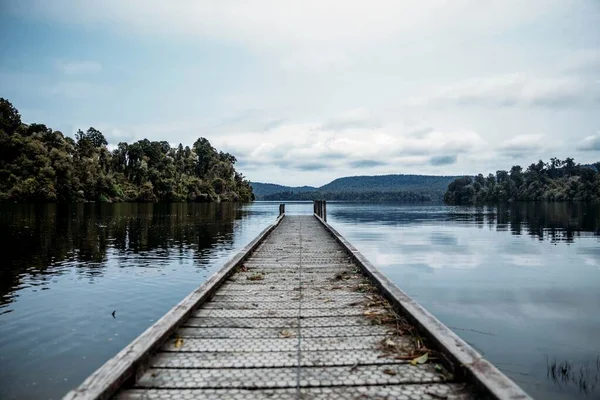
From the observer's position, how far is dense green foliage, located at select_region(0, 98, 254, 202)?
71375mm

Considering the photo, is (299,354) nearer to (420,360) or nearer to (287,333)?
(287,333)

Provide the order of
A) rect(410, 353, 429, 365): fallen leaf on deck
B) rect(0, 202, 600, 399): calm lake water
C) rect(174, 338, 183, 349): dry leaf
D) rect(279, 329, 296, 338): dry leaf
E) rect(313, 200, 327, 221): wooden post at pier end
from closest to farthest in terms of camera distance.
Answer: rect(410, 353, 429, 365): fallen leaf on deck, rect(174, 338, 183, 349): dry leaf, rect(279, 329, 296, 338): dry leaf, rect(0, 202, 600, 399): calm lake water, rect(313, 200, 327, 221): wooden post at pier end

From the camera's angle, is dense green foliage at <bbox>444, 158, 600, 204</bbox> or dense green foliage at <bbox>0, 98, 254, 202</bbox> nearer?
dense green foliage at <bbox>0, 98, 254, 202</bbox>

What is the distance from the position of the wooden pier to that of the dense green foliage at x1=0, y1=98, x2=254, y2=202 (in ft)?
245

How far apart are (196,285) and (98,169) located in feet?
287

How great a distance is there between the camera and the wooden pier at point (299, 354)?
3.87 meters

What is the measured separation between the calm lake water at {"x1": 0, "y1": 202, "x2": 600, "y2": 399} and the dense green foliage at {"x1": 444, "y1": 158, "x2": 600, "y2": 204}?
10500 cm

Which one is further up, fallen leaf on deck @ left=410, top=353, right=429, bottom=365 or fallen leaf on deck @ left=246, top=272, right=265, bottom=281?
fallen leaf on deck @ left=410, top=353, right=429, bottom=365

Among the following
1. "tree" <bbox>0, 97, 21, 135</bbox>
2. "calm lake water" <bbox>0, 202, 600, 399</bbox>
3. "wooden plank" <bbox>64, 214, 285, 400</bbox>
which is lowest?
"calm lake water" <bbox>0, 202, 600, 399</bbox>

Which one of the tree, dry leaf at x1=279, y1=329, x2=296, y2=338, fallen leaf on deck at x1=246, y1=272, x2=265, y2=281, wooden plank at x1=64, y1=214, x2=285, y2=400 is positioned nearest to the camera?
wooden plank at x1=64, y1=214, x2=285, y2=400

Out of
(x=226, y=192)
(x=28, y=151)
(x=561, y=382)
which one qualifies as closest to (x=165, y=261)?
(x=561, y=382)

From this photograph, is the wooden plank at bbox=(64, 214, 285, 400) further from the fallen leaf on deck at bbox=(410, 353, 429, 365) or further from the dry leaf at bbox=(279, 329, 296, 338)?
the fallen leaf on deck at bbox=(410, 353, 429, 365)

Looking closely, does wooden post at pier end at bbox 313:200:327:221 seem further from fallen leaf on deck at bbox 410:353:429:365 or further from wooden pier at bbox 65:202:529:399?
fallen leaf on deck at bbox 410:353:429:365

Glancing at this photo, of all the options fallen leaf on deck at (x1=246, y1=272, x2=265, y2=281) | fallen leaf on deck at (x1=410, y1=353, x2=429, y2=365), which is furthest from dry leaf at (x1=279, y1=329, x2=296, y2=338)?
fallen leaf on deck at (x1=246, y1=272, x2=265, y2=281)
